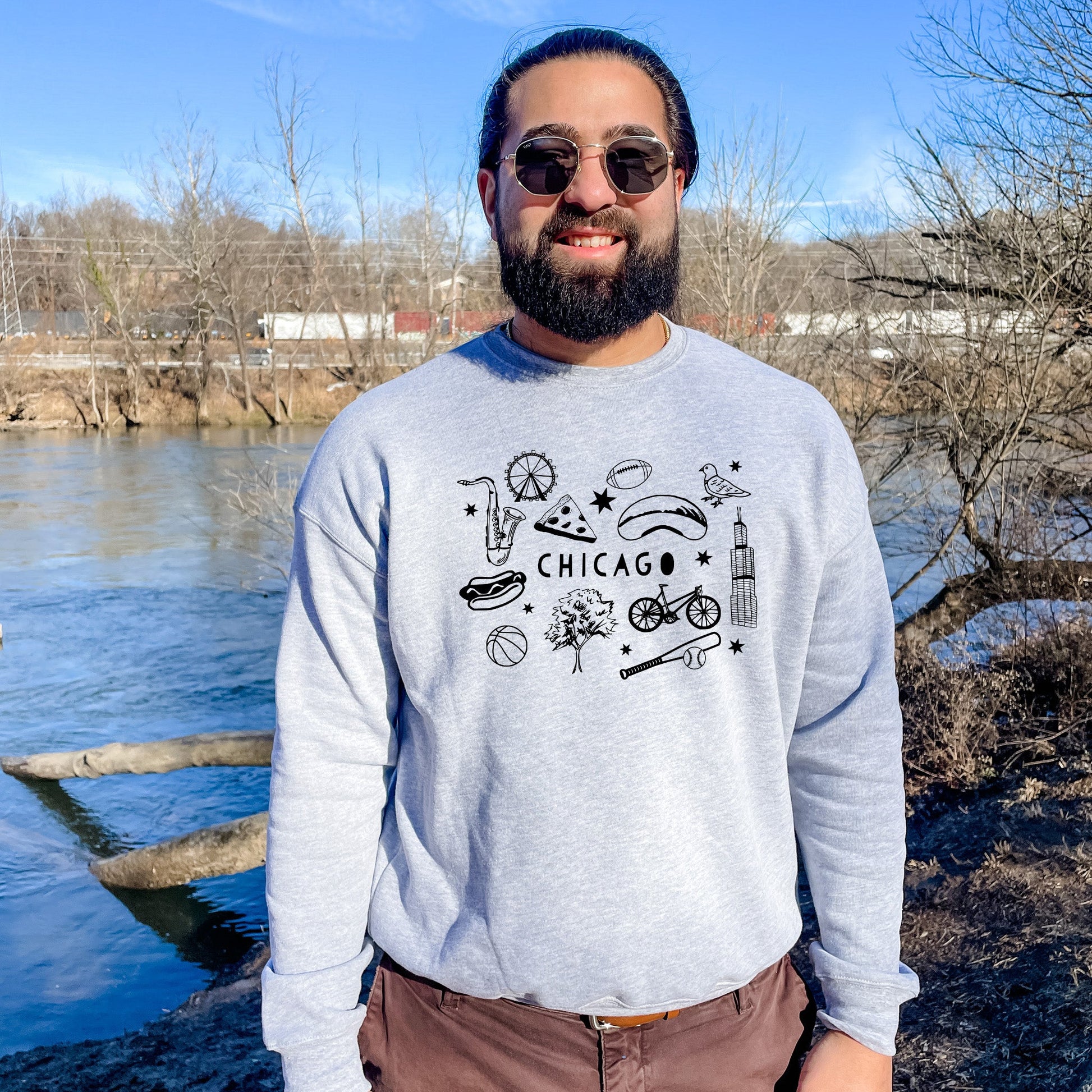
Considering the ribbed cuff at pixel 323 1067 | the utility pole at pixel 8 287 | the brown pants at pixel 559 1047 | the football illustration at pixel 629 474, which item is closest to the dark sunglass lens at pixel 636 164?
the football illustration at pixel 629 474

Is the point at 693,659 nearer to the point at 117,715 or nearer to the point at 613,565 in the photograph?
the point at 613,565

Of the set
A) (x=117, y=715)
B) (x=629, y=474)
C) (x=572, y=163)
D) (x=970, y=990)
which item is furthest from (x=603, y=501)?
(x=117, y=715)

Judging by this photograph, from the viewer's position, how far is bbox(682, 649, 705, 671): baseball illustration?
1417 mm

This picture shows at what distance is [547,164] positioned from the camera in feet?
5.07

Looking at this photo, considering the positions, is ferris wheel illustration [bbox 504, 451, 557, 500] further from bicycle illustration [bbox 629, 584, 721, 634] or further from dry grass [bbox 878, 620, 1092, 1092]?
dry grass [bbox 878, 620, 1092, 1092]

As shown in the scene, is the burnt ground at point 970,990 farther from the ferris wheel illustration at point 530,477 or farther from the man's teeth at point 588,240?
the man's teeth at point 588,240

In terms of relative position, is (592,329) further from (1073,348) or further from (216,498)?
(216,498)

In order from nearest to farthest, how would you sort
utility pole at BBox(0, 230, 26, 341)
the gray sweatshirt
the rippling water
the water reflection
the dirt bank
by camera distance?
the gray sweatshirt
the rippling water
the water reflection
the dirt bank
utility pole at BBox(0, 230, 26, 341)

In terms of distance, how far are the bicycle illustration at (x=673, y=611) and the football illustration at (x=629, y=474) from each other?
0.49ft

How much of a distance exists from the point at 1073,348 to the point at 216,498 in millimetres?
16895

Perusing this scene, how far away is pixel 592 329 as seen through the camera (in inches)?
59.0

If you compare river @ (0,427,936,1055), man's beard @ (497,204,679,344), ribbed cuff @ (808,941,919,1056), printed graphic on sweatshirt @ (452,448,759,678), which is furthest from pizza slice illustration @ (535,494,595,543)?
Result: river @ (0,427,936,1055)

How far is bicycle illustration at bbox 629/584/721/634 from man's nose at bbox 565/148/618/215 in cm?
57

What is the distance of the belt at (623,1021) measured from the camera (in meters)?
1.42
